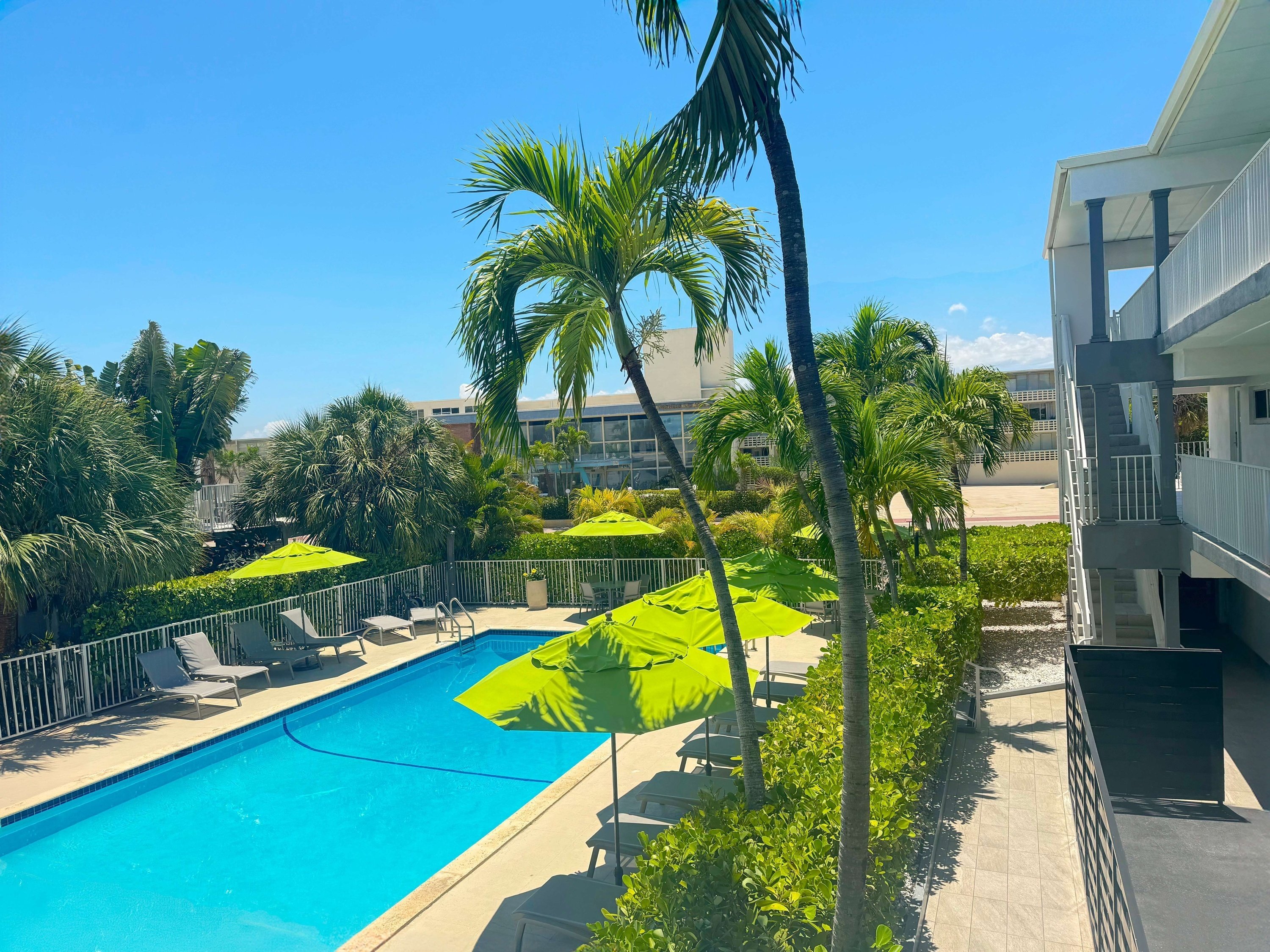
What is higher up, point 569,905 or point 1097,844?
point 1097,844

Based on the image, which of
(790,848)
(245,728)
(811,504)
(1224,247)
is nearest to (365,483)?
(245,728)

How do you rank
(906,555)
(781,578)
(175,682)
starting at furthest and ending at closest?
(906,555) → (175,682) → (781,578)

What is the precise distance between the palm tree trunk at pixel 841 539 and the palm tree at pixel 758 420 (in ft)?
14.3

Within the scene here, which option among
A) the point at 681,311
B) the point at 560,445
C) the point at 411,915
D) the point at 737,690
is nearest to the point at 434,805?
the point at 411,915

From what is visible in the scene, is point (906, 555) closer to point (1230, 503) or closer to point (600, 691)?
point (1230, 503)

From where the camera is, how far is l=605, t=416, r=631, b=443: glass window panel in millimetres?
43594

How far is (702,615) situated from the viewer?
708cm

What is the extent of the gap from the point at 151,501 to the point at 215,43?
671cm

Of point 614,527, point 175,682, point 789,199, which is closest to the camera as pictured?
point 789,199

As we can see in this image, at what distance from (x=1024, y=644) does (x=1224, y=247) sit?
8.49 meters

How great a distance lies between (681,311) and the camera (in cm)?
582

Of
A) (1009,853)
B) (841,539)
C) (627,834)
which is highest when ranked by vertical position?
(841,539)

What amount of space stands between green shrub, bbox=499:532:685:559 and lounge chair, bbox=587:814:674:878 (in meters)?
12.4

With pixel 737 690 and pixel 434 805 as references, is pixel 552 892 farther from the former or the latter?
pixel 434 805
